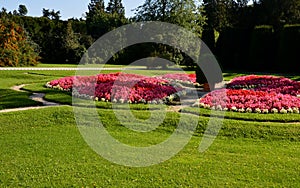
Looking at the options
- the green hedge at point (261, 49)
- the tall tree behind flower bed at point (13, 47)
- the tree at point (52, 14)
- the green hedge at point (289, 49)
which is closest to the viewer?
the tall tree behind flower bed at point (13, 47)

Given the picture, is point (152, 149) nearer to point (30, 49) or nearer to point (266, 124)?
point (266, 124)

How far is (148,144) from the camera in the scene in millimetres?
4855

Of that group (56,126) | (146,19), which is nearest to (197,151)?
(56,126)

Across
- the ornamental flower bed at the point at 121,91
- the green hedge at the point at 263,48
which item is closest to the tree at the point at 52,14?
the green hedge at the point at 263,48

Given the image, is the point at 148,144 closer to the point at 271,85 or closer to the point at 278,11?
the point at 271,85

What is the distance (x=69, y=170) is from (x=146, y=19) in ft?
59.4

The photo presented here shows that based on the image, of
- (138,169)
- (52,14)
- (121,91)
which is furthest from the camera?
(52,14)

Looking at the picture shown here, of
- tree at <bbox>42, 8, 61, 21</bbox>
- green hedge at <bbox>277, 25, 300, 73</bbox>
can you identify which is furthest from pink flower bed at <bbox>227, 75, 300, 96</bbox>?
tree at <bbox>42, 8, 61, 21</bbox>

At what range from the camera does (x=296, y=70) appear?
66.4ft

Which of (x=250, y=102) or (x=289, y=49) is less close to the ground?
(x=289, y=49)

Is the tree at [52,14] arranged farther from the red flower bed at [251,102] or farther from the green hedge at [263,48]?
the red flower bed at [251,102]

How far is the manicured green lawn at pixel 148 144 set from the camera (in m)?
3.63

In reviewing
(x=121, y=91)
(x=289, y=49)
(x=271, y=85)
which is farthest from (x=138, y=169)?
(x=289, y=49)

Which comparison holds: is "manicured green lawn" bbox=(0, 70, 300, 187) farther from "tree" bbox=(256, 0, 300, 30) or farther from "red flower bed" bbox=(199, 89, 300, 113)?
"tree" bbox=(256, 0, 300, 30)
